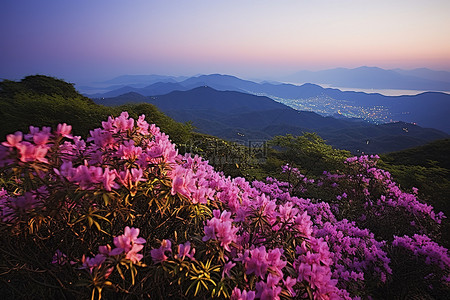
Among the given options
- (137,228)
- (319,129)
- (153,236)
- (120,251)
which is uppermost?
(120,251)

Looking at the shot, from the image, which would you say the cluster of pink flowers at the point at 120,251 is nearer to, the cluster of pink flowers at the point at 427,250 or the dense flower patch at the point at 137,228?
the dense flower patch at the point at 137,228

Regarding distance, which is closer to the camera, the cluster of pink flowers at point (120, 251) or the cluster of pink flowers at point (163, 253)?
the cluster of pink flowers at point (120, 251)

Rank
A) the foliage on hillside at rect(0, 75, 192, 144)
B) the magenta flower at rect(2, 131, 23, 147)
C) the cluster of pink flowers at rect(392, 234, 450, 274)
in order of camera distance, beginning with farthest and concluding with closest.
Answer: the foliage on hillside at rect(0, 75, 192, 144), the cluster of pink flowers at rect(392, 234, 450, 274), the magenta flower at rect(2, 131, 23, 147)

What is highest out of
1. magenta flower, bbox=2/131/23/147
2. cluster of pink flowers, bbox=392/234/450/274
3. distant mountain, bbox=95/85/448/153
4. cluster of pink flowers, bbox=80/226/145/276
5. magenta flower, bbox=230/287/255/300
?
magenta flower, bbox=2/131/23/147

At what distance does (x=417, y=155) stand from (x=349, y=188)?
42.6ft

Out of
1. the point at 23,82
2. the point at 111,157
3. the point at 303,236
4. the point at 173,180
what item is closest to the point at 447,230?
the point at 303,236

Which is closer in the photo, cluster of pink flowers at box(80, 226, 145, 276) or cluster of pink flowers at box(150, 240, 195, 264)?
cluster of pink flowers at box(80, 226, 145, 276)

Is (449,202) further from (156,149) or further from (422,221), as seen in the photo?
(156,149)

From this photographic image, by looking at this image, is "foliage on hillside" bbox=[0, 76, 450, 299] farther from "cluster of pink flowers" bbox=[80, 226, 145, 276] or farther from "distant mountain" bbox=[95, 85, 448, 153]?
"distant mountain" bbox=[95, 85, 448, 153]

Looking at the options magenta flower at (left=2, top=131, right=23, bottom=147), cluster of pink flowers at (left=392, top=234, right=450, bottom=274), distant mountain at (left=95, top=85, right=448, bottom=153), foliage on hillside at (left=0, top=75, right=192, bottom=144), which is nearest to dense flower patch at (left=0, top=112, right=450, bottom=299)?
magenta flower at (left=2, top=131, right=23, bottom=147)

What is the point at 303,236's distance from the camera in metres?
1.70

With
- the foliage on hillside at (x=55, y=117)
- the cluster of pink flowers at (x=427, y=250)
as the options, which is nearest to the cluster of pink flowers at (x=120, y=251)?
the cluster of pink flowers at (x=427, y=250)

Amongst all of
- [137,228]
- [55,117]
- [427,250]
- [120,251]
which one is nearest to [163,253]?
[120,251]

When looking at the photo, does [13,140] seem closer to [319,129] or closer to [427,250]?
[427,250]
